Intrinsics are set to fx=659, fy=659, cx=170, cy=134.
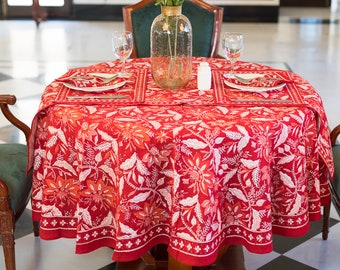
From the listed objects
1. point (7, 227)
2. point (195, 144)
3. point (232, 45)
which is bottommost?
point (7, 227)

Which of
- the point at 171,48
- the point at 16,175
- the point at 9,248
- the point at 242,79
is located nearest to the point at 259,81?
the point at 242,79

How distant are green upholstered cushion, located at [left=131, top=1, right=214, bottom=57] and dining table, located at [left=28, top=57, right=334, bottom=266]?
1013mm

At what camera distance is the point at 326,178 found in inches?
89.5

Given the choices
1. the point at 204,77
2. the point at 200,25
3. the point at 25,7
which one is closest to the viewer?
the point at 204,77

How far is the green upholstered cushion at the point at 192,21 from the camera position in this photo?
3.15 metres

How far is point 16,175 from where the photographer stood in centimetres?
229

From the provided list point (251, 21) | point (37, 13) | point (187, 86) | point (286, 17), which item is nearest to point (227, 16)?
point (251, 21)

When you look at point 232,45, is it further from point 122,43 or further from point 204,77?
point 122,43

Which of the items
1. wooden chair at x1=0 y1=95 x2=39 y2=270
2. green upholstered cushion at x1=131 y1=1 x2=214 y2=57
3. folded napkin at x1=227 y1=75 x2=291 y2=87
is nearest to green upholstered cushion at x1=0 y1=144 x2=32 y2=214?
wooden chair at x1=0 y1=95 x2=39 y2=270

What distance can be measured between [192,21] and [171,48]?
3.22 ft

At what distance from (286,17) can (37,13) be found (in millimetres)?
3191

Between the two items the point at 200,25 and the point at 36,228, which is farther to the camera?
the point at 200,25

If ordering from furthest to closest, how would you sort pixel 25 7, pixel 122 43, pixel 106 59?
1. pixel 25 7
2. pixel 106 59
3. pixel 122 43

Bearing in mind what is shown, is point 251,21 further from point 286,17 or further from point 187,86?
point 187,86
